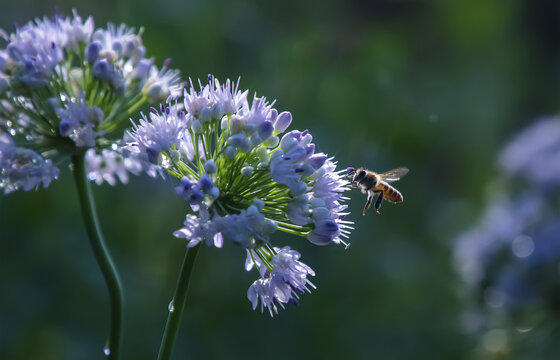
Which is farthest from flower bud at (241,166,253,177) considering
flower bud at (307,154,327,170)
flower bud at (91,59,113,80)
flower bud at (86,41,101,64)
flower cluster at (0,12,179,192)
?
flower bud at (86,41,101,64)

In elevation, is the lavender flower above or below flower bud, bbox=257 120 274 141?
below

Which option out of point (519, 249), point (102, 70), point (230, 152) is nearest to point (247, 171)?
point (230, 152)

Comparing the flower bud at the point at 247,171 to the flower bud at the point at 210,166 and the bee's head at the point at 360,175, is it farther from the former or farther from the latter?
the bee's head at the point at 360,175

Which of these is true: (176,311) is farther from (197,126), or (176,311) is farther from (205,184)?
(197,126)

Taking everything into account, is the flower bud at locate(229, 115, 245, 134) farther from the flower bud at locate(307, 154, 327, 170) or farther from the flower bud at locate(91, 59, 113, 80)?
the flower bud at locate(91, 59, 113, 80)

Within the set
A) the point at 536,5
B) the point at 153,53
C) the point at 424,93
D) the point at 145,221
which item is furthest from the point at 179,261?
the point at 536,5

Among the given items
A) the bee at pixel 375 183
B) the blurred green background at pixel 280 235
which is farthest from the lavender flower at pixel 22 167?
the blurred green background at pixel 280 235

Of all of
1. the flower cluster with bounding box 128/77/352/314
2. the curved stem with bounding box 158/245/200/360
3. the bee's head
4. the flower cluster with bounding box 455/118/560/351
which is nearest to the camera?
the curved stem with bounding box 158/245/200/360
